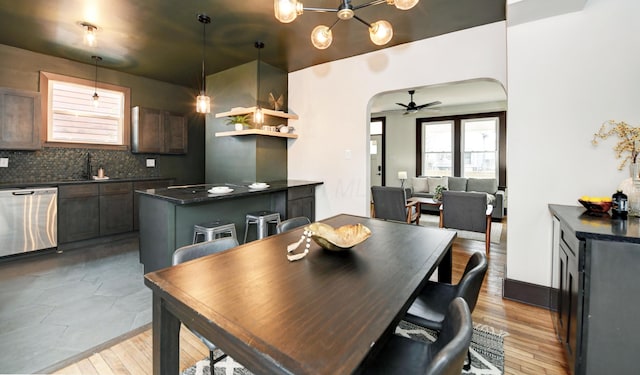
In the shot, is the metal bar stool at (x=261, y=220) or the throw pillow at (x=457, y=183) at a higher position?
the throw pillow at (x=457, y=183)

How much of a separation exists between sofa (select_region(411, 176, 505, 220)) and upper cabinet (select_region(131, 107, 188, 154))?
534 cm

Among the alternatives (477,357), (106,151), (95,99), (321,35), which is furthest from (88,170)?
(477,357)

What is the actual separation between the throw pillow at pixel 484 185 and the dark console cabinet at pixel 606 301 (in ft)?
17.9

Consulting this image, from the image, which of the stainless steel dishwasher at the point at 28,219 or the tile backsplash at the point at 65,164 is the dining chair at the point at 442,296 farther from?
the tile backsplash at the point at 65,164

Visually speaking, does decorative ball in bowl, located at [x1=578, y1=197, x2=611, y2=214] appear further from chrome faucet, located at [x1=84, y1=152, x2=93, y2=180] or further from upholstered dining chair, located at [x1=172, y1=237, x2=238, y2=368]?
chrome faucet, located at [x1=84, y1=152, x2=93, y2=180]

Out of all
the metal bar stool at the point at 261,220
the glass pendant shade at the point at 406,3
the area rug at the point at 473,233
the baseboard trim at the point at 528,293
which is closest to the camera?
the glass pendant shade at the point at 406,3

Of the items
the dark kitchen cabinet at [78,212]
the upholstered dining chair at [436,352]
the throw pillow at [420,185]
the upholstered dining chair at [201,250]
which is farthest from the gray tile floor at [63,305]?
the throw pillow at [420,185]

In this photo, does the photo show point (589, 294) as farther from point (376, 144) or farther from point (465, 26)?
point (376, 144)

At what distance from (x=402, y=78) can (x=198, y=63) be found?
10.0ft

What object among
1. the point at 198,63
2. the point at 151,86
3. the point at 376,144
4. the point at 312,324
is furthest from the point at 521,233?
the point at 376,144

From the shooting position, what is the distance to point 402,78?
3.66m

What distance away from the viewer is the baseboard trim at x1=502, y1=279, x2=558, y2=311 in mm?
2416

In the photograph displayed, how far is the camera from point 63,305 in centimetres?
243

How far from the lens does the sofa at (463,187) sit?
20.0ft
